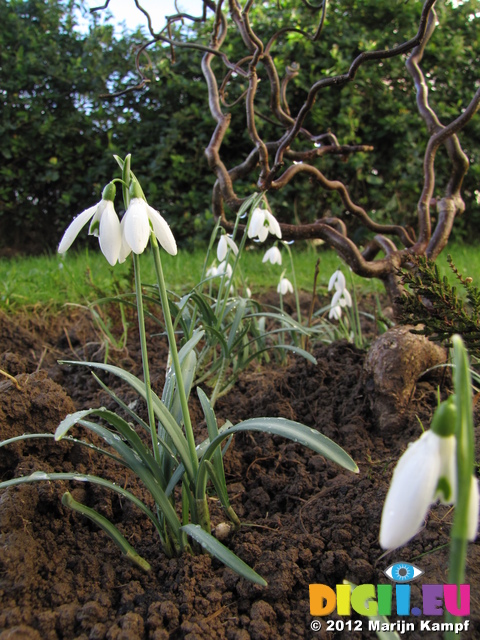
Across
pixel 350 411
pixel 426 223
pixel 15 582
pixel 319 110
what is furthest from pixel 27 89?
pixel 15 582

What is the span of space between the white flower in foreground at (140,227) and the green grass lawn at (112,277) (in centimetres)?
158

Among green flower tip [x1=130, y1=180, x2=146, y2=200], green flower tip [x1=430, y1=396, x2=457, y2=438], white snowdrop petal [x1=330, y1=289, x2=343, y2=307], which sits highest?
green flower tip [x1=130, y1=180, x2=146, y2=200]

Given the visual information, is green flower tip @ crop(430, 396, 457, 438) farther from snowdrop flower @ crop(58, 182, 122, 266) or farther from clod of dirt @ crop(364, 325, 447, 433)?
clod of dirt @ crop(364, 325, 447, 433)

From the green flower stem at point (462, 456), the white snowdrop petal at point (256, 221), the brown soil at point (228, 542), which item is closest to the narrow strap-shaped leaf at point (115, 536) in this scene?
the brown soil at point (228, 542)

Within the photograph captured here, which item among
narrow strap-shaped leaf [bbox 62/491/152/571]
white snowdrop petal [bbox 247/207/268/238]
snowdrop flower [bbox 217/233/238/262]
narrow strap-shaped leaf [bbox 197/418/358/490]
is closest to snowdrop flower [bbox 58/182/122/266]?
narrow strap-shaped leaf [bbox 197/418/358/490]

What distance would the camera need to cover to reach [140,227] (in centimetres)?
100

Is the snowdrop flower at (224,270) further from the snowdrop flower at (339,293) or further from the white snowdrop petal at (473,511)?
the white snowdrop petal at (473,511)

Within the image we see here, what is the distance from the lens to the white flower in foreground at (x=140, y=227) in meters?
1.00

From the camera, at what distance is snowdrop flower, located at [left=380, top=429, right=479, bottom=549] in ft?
2.04

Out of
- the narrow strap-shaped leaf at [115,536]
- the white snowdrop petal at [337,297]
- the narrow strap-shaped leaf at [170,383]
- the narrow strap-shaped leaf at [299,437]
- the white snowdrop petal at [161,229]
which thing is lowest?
the narrow strap-shaped leaf at [115,536]

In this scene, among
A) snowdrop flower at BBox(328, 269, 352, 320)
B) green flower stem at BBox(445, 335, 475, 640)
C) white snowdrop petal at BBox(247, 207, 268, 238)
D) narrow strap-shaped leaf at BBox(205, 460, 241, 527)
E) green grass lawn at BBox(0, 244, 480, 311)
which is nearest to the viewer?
green flower stem at BBox(445, 335, 475, 640)

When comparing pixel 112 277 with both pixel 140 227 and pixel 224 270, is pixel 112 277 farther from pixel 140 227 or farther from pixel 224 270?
pixel 140 227

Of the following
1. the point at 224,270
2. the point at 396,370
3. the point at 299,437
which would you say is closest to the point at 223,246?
the point at 224,270

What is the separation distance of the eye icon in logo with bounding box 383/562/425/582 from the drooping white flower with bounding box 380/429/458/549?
549 mm
